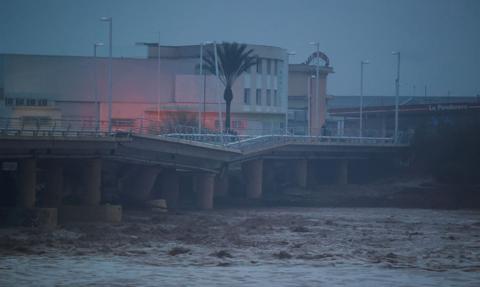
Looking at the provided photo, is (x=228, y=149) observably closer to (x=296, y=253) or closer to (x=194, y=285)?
(x=296, y=253)

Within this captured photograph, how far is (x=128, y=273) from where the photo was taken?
29219 millimetres

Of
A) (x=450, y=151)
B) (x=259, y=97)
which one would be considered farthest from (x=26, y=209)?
(x=259, y=97)

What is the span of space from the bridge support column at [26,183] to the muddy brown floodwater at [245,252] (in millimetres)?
4409

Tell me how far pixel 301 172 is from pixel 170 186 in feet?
57.7

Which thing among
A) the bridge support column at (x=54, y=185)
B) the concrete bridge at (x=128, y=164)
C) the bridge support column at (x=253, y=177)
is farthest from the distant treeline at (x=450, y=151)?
the bridge support column at (x=54, y=185)

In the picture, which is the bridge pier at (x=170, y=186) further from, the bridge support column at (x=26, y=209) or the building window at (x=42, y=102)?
the building window at (x=42, y=102)

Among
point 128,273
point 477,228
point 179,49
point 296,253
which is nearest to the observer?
point 128,273

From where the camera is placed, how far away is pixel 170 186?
212ft

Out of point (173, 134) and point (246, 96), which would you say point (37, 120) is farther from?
point (246, 96)

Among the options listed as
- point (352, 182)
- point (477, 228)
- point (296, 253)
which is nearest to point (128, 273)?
point (296, 253)

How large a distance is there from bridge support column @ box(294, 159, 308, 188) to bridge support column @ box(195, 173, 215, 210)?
1445cm

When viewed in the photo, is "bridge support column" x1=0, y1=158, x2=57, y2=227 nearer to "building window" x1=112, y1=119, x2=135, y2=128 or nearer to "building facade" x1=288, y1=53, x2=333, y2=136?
"building window" x1=112, y1=119, x2=135, y2=128

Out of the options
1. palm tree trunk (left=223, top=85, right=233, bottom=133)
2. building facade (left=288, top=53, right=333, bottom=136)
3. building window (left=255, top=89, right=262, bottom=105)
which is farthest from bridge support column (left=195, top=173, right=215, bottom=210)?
building facade (left=288, top=53, right=333, bottom=136)

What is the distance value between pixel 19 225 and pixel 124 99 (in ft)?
157
